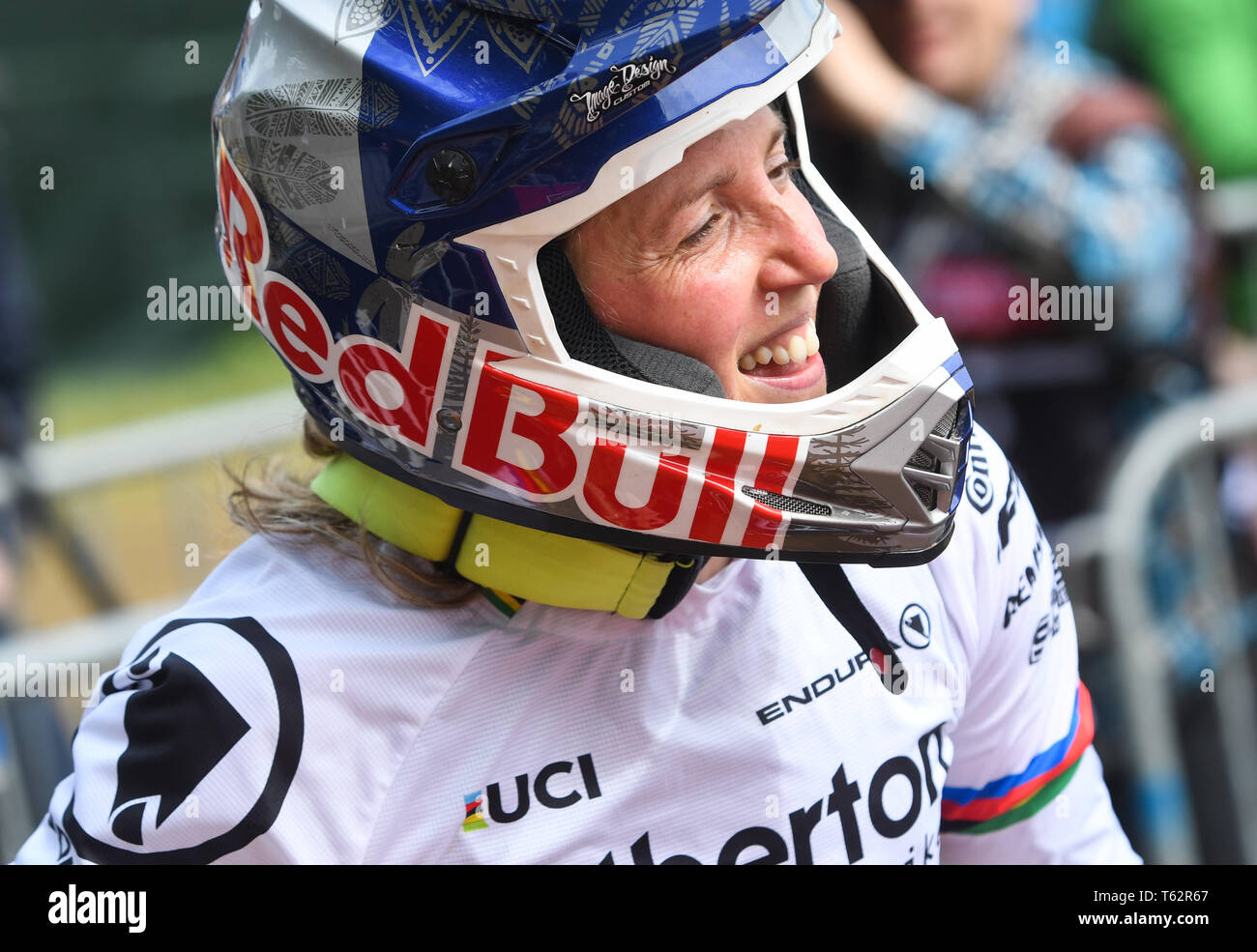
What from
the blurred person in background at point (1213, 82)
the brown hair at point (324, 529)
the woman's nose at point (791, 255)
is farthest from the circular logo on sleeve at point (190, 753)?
the blurred person in background at point (1213, 82)

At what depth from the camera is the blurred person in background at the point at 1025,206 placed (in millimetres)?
3484

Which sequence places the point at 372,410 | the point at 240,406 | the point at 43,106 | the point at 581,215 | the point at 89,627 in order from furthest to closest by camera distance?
the point at 43,106, the point at 240,406, the point at 89,627, the point at 372,410, the point at 581,215

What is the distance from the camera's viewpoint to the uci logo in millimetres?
1502

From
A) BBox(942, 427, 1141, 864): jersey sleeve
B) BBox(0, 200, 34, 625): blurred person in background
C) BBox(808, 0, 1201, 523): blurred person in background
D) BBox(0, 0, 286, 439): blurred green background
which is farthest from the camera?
BBox(0, 0, 286, 439): blurred green background

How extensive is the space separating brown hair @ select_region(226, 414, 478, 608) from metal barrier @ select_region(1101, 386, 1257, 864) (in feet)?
6.53

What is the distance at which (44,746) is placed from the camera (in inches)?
123

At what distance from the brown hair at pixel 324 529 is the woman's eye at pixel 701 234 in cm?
47

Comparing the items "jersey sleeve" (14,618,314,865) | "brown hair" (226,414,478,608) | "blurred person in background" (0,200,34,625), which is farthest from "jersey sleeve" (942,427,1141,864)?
"blurred person in background" (0,200,34,625)

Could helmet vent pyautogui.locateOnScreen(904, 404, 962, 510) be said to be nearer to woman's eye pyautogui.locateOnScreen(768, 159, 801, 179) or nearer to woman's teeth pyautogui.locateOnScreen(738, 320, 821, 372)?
woman's teeth pyautogui.locateOnScreen(738, 320, 821, 372)

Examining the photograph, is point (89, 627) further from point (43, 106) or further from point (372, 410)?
point (43, 106)

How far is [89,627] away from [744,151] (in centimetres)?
213

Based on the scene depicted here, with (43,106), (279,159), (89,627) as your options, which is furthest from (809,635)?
(43,106)

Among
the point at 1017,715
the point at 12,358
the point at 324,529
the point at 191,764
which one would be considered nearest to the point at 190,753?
the point at 191,764

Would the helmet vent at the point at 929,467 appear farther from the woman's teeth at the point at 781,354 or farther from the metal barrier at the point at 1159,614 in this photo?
the metal barrier at the point at 1159,614
